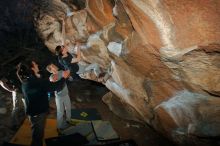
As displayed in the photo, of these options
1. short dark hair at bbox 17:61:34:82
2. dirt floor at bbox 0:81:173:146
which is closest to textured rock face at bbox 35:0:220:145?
dirt floor at bbox 0:81:173:146

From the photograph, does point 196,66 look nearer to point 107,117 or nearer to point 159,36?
point 159,36

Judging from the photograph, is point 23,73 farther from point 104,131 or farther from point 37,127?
point 104,131

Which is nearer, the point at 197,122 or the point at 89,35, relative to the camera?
the point at 197,122

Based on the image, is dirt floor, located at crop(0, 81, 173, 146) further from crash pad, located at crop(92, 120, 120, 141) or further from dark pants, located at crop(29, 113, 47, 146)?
dark pants, located at crop(29, 113, 47, 146)

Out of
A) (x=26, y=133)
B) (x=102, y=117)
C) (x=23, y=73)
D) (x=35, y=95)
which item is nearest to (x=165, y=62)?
(x=35, y=95)

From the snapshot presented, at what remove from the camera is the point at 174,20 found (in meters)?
4.51

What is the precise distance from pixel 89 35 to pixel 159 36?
520 cm

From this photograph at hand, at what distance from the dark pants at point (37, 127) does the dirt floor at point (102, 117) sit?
1.19 metres

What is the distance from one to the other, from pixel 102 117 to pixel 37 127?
250 centimetres

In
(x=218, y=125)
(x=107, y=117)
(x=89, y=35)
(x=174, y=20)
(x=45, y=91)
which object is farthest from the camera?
(x=89, y=35)

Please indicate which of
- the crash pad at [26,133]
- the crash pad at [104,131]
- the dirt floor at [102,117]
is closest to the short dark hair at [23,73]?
the crash pad at [26,133]

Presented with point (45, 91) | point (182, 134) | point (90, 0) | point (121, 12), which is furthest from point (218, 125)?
point (90, 0)

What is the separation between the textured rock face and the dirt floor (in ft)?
0.95

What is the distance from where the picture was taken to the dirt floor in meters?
7.19
